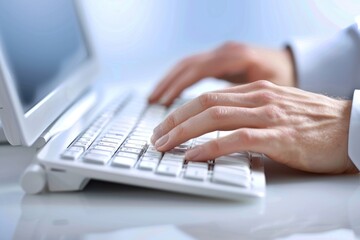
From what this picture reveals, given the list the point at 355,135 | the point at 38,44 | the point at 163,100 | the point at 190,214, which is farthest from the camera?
the point at 163,100

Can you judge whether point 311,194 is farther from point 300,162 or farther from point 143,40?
point 143,40

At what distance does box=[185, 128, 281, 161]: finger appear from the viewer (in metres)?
0.60

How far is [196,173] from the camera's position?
561 millimetres

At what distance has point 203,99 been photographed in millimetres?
670

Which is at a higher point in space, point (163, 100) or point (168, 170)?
point (168, 170)

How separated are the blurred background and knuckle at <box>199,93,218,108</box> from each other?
0.84 m

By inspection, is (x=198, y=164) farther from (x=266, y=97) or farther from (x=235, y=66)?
(x=235, y=66)

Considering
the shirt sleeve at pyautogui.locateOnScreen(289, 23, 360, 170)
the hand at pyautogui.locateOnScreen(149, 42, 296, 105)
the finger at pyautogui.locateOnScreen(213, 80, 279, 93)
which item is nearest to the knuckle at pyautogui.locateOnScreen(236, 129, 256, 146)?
the finger at pyautogui.locateOnScreen(213, 80, 279, 93)

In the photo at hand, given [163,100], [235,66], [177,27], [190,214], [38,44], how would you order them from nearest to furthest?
[190,214]
[38,44]
[163,100]
[235,66]
[177,27]

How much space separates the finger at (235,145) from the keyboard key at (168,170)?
0.04 m

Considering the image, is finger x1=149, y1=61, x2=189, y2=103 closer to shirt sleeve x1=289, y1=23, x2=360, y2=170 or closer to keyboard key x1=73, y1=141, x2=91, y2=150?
shirt sleeve x1=289, y1=23, x2=360, y2=170

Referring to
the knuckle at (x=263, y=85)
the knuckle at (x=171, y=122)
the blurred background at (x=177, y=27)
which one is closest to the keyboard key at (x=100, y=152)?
the knuckle at (x=171, y=122)

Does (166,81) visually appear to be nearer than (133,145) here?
No

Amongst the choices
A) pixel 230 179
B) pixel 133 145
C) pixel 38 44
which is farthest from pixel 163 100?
pixel 230 179
